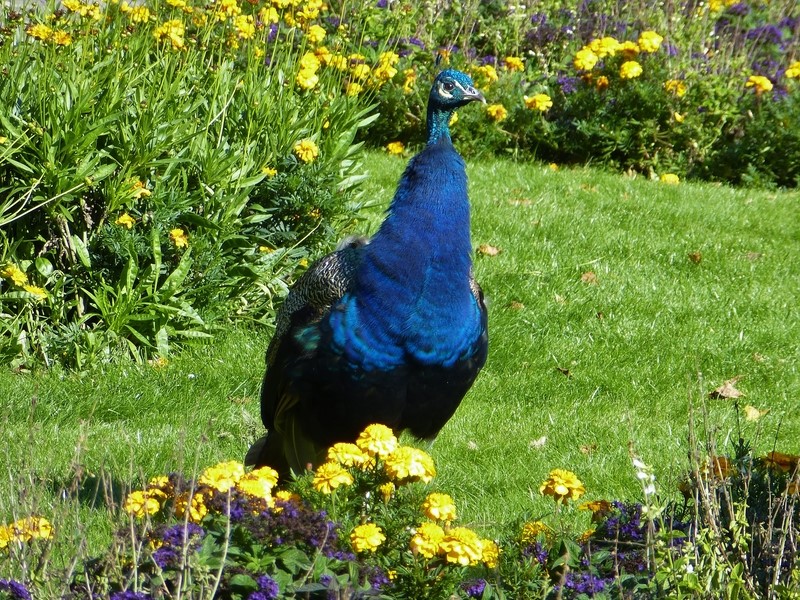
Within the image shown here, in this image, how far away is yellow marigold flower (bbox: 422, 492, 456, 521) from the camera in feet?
9.21

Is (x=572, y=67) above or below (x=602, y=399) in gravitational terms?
above

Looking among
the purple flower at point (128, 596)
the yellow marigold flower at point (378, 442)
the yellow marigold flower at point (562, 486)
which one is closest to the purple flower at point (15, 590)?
the purple flower at point (128, 596)

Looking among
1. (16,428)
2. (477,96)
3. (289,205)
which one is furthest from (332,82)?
(16,428)

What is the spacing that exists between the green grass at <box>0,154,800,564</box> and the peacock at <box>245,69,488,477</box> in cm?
48

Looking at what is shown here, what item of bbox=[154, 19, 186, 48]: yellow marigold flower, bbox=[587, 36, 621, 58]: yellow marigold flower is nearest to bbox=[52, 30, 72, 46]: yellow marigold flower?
bbox=[154, 19, 186, 48]: yellow marigold flower

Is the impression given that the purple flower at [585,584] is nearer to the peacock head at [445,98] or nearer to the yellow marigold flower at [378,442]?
the yellow marigold flower at [378,442]

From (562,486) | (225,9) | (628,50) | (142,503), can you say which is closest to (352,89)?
(225,9)

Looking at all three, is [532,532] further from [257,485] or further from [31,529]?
[31,529]

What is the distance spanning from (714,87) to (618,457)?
4.36 metres

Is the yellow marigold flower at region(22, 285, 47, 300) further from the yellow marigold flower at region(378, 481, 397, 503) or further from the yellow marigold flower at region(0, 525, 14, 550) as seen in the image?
the yellow marigold flower at region(378, 481, 397, 503)

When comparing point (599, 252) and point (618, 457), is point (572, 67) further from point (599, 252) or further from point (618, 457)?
point (618, 457)

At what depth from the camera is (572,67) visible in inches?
352

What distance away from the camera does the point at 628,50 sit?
323 inches

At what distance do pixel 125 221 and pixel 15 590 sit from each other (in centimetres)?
296
